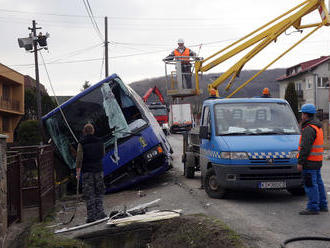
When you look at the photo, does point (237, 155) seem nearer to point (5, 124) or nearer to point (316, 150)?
point (316, 150)

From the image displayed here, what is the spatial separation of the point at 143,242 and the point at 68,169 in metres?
5.31

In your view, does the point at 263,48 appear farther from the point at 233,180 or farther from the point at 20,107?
the point at 20,107

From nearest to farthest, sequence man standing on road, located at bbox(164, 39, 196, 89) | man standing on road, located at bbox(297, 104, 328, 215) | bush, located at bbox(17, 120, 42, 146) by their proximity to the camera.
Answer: man standing on road, located at bbox(297, 104, 328, 215) → man standing on road, located at bbox(164, 39, 196, 89) → bush, located at bbox(17, 120, 42, 146)

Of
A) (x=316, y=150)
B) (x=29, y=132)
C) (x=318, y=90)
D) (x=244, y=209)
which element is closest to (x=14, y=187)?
(x=244, y=209)

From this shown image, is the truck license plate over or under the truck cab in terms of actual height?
under

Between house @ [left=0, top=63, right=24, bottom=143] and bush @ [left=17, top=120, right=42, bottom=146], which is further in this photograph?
house @ [left=0, top=63, right=24, bottom=143]

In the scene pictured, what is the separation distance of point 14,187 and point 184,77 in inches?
341

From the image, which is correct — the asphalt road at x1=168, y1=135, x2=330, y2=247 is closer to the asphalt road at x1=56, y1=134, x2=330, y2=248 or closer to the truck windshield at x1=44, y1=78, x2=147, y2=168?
the asphalt road at x1=56, y1=134, x2=330, y2=248

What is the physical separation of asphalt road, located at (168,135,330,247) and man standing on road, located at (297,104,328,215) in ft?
0.92

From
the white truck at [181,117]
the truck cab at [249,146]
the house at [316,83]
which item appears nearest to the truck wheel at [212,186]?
the truck cab at [249,146]

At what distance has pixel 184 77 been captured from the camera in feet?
49.0

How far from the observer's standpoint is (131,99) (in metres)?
11.2

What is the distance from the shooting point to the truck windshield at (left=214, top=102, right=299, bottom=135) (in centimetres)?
845

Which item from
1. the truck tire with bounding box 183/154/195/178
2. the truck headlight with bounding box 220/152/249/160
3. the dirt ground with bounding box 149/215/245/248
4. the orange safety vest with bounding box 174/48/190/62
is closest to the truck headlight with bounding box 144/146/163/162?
the truck tire with bounding box 183/154/195/178
